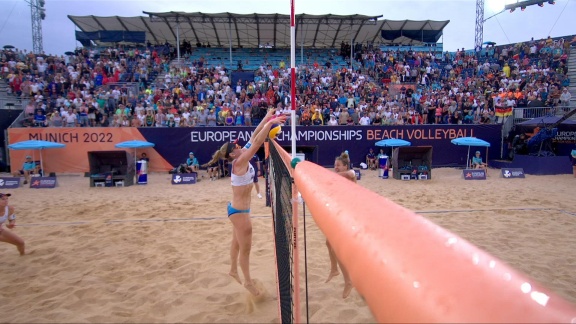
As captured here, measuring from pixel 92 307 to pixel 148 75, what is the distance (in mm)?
19893

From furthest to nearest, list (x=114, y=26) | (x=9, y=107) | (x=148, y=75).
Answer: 1. (x=114, y=26)
2. (x=148, y=75)
3. (x=9, y=107)

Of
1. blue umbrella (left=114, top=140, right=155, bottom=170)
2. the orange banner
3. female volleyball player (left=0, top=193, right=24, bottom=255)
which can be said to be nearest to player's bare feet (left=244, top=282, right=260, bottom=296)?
female volleyball player (left=0, top=193, right=24, bottom=255)

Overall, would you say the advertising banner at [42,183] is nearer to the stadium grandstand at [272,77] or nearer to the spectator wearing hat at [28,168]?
the spectator wearing hat at [28,168]

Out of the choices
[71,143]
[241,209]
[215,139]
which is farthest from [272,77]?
[241,209]

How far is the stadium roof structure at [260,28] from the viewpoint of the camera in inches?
948

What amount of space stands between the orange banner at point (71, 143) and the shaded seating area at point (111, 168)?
2.17 meters

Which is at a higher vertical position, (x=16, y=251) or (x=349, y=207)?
(x=349, y=207)

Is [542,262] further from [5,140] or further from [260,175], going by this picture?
[5,140]

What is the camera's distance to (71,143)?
15500 millimetres

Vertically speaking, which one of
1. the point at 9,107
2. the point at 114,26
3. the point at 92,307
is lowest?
the point at 92,307

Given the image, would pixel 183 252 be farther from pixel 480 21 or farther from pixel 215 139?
pixel 480 21

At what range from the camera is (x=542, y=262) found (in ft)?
17.2

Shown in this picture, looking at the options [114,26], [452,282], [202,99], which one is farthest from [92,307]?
[114,26]

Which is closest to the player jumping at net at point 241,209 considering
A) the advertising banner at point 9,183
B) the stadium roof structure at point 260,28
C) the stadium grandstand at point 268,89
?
the stadium grandstand at point 268,89
